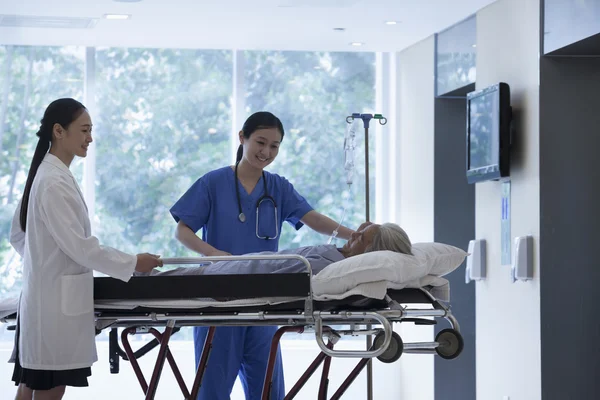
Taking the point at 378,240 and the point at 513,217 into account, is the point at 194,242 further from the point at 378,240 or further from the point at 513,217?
the point at 513,217

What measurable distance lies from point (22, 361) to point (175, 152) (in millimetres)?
3026

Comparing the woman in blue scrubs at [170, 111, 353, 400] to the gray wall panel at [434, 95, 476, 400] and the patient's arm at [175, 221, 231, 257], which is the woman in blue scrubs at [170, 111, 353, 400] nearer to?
the patient's arm at [175, 221, 231, 257]

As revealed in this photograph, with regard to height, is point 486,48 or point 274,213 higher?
point 486,48

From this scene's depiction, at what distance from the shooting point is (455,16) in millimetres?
4730

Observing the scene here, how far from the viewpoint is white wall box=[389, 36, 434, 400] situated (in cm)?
527

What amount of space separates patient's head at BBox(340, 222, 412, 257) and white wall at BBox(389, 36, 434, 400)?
2.17 meters

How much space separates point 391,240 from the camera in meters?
2.91

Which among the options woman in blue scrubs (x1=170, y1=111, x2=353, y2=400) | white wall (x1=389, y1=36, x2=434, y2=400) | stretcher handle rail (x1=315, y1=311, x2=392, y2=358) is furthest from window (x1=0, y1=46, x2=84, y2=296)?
stretcher handle rail (x1=315, y1=311, x2=392, y2=358)

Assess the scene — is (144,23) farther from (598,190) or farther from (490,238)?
(598,190)

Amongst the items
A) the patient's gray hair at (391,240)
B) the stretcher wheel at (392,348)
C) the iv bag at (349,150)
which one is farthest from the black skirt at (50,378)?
the iv bag at (349,150)

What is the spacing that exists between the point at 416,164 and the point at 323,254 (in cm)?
261

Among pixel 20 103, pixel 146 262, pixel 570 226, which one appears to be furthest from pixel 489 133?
pixel 20 103

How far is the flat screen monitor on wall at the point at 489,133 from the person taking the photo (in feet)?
13.4

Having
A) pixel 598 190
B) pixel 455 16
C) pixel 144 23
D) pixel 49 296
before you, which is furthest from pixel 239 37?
pixel 49 296
